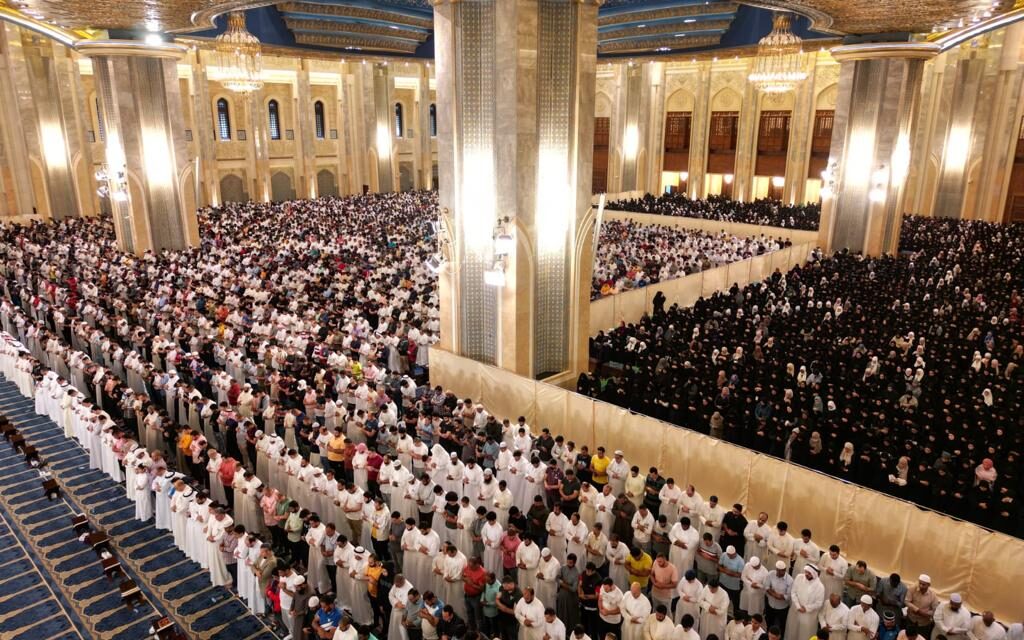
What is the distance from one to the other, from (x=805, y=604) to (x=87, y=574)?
746cm

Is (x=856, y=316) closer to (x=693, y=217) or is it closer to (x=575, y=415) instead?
(x=575, y=415)

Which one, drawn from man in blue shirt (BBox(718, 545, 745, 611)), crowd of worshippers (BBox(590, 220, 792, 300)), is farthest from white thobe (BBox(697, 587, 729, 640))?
crowd of worshippers (BBox(590, 220, 792, 300))

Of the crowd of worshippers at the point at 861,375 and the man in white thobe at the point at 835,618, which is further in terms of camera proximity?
the crowd of worshippers at the point at 861,375

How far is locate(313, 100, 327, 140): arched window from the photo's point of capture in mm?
36938

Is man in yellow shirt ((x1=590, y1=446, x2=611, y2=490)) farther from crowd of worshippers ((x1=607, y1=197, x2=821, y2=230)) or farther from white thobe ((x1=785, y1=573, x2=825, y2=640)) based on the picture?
crowd of worshippers ((x1=607, y1=197, x2=821, y2=230))

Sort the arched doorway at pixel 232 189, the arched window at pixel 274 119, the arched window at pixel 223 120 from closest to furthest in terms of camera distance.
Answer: the arched window at pixel 223 120, the arched doorway at pixel 232 189, the arched window at pixel 274 119

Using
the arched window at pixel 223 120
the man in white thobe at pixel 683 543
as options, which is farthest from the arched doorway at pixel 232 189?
the man in white thobe at pixel 683 543

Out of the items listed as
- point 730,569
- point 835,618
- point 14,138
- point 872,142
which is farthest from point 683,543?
point 14,138

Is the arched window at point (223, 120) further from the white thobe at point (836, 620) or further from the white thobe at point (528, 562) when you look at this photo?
the white thobe at point (836, 620)

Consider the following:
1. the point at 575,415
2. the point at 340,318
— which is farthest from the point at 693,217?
the point at 575,415

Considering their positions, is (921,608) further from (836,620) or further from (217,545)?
(217,545)

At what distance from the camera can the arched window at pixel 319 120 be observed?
121ft

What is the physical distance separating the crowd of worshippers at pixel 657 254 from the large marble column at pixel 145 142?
12.2 m

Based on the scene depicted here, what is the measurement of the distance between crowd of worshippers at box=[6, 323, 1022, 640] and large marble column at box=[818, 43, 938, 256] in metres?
14.2
